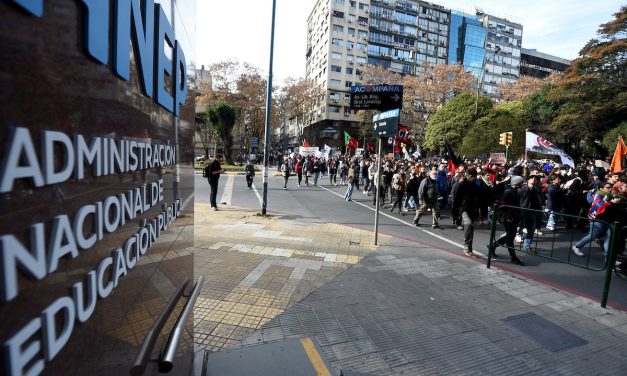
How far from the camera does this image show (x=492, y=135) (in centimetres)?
3155

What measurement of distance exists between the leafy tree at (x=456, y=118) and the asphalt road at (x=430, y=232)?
83.2ft

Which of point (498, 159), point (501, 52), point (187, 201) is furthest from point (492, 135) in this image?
point (501, 52)

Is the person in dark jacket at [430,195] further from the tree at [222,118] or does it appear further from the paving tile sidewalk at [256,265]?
the tree at [222,118]

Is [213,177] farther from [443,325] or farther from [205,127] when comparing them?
[205,127]

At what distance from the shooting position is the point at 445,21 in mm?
70125

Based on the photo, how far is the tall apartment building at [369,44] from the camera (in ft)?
199

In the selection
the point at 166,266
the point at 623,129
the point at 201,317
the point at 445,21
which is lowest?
the point at 201,317

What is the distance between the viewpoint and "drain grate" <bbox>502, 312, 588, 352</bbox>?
12.4 feet

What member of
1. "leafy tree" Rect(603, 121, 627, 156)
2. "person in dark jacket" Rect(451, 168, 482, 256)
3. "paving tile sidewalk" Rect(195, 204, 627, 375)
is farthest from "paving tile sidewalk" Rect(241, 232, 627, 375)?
"leafy tree" Rect(603, 121, 627, 156)

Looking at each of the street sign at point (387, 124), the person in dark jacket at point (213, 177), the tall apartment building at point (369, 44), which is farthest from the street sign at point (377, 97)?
the tall apartment building at point (369, 44)

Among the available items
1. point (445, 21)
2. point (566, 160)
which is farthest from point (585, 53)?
point (445, 21)

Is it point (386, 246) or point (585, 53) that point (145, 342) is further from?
point (585, 53)

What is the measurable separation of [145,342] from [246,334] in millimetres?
2473

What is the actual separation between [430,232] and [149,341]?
879 centimetres
